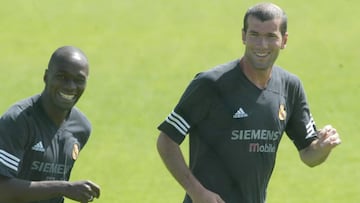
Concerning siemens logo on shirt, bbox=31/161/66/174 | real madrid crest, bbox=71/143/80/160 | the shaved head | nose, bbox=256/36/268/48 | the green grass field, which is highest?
the green grass field

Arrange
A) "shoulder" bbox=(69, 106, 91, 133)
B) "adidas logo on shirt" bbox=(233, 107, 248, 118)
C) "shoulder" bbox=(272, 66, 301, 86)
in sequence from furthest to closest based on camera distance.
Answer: "shoulder" bbox=(272, 66, 301, 86), "shoulder" bbox=(69, 106, 91, 133), "adidas logo on shirt" bbox=(233, 107, 248, 118)

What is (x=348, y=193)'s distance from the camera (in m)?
12.9

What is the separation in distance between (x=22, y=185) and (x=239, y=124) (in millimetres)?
1517

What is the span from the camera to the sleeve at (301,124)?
335 inches

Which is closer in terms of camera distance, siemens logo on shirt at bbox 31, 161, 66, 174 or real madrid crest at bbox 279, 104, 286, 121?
siemens logo on shirt at bbox 31, 161, 66, 174

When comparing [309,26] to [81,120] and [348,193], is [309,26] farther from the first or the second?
[81,120]

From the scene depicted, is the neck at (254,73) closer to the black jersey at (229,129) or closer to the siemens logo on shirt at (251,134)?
the black jersey at (229,129)

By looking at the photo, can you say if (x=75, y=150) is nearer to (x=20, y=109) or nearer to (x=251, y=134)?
(x=20, y=109)

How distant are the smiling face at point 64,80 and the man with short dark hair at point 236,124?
0.64 m

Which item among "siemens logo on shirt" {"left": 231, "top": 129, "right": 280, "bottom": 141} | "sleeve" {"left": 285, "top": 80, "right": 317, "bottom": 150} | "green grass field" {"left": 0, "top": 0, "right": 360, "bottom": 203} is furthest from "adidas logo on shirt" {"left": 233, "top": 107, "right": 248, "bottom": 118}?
"green grass field" {"left": 0, "top": 0, "right": 360, "bottom": 203}

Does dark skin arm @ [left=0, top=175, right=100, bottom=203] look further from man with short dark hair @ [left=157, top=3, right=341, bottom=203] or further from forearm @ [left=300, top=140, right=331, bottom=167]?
forearm @ [left=300, top=140, right=331, bottom=167]

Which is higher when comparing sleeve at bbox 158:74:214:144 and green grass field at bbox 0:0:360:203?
green grass field at bbox 0:0:360:203

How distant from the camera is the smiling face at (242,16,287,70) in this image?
800 centimetres

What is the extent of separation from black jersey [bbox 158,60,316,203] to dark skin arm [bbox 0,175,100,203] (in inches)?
31.1
